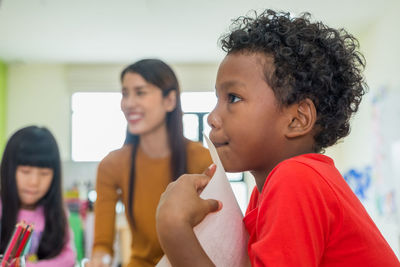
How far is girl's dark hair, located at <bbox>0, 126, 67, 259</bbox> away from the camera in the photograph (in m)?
1.34

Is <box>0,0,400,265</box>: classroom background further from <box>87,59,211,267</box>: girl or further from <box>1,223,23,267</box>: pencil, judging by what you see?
<box>1,223,23,267</box>: pencil

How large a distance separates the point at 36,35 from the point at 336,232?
4287 mm

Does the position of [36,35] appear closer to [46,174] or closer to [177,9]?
[177,9]

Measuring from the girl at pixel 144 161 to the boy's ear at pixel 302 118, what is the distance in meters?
0.54

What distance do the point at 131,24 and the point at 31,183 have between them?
115 inches

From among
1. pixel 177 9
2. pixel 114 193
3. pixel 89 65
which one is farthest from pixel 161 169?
pixel 89 65

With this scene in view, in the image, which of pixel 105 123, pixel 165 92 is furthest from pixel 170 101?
pixel 105 123

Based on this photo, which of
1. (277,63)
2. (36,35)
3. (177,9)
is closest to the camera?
(277,63)

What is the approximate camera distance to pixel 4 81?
209 inches

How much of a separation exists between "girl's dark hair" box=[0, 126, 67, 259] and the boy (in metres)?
0.85

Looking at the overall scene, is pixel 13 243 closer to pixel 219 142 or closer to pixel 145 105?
pixel 219 142

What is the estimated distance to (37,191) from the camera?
1.37 metres

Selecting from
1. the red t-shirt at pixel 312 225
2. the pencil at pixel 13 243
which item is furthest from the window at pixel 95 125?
the red t-shirt at pixel 312 225

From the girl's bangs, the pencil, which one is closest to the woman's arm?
the pencil
